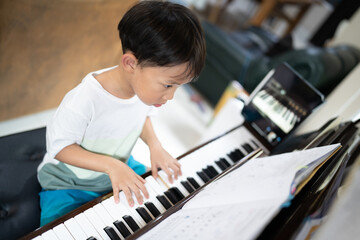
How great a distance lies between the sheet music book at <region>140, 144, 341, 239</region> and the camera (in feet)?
1.65

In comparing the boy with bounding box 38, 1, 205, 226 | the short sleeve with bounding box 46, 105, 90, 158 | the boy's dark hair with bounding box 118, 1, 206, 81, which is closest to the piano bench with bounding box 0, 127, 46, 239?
the boy with bounding box 38, 1, 205, 226

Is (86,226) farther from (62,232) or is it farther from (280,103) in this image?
(280,103)

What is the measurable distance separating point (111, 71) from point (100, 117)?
0.16m

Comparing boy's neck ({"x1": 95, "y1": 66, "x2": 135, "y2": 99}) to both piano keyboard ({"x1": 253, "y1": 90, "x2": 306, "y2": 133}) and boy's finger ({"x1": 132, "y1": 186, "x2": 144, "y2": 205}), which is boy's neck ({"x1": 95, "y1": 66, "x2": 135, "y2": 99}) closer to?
boy's finger ({"x1": 132, "y1": 186, "x2": 144, "y2": 205})

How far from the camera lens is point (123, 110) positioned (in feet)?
2.77

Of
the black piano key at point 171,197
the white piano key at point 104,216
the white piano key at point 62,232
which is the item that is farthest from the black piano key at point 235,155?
the white piano key at point 62,232

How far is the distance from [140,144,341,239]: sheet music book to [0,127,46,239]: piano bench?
0.52 meters

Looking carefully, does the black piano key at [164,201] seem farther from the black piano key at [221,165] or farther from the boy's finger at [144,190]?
the black piano key at [221,165]

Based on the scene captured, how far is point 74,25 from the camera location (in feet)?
3.47

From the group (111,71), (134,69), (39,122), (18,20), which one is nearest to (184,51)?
(134,69)

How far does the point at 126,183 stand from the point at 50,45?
73 cm

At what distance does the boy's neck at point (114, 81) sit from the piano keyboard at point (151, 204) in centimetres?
35

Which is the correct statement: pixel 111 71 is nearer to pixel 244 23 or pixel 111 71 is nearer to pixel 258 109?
pixel 258 109

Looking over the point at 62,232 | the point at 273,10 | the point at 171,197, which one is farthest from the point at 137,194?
the point at 273,10
